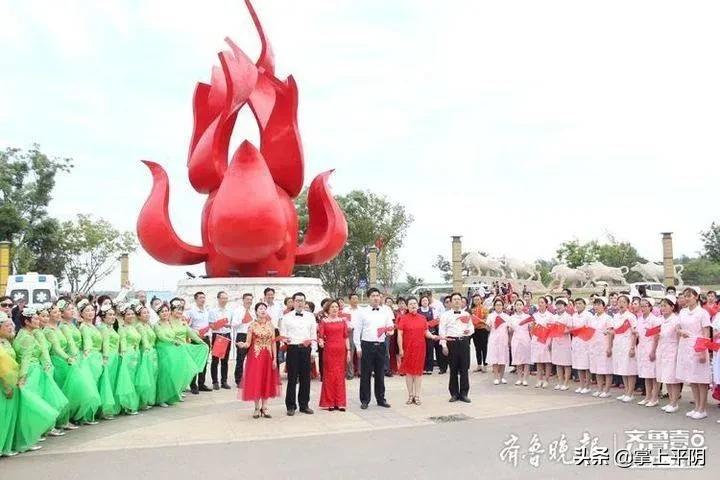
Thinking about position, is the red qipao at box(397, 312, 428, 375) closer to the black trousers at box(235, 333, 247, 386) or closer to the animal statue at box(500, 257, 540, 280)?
the black trousers at box(235, 333, 247, 386)

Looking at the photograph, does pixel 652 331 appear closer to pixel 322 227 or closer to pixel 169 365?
pixel 169 365

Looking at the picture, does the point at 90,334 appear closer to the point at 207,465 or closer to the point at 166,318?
the point at 166,318

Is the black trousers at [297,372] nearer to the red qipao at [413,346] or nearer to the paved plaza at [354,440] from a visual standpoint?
the paved plaza at [354,440]

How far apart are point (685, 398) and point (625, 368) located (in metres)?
0.87

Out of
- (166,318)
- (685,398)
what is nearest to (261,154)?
(166,318)

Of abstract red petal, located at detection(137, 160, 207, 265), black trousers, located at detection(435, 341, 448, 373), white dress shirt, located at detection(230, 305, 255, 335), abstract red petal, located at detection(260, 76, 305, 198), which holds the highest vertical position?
abstract red petal, located at detection(260, 76, 305, 198)

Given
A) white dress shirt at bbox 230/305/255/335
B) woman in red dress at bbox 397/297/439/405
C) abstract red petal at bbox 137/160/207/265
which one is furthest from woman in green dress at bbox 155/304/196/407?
abstract red petal at bbox 137/160/207/265

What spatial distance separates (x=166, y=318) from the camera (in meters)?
7.31

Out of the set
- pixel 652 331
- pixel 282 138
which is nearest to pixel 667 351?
pixel 652 331

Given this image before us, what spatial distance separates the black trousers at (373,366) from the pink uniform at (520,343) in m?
2.42

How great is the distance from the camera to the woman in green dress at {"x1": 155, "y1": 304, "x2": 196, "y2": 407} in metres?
7.08

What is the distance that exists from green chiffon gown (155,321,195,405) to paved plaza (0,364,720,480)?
0.74 ft

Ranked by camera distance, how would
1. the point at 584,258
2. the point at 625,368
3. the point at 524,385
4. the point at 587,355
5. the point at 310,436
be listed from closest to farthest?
the point at 310,436 → the point at 625,368 → the point at 587,355 → the point at 524,385 → the point at 584,258

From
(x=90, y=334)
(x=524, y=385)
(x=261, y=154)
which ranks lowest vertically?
(x=524, y=385)
